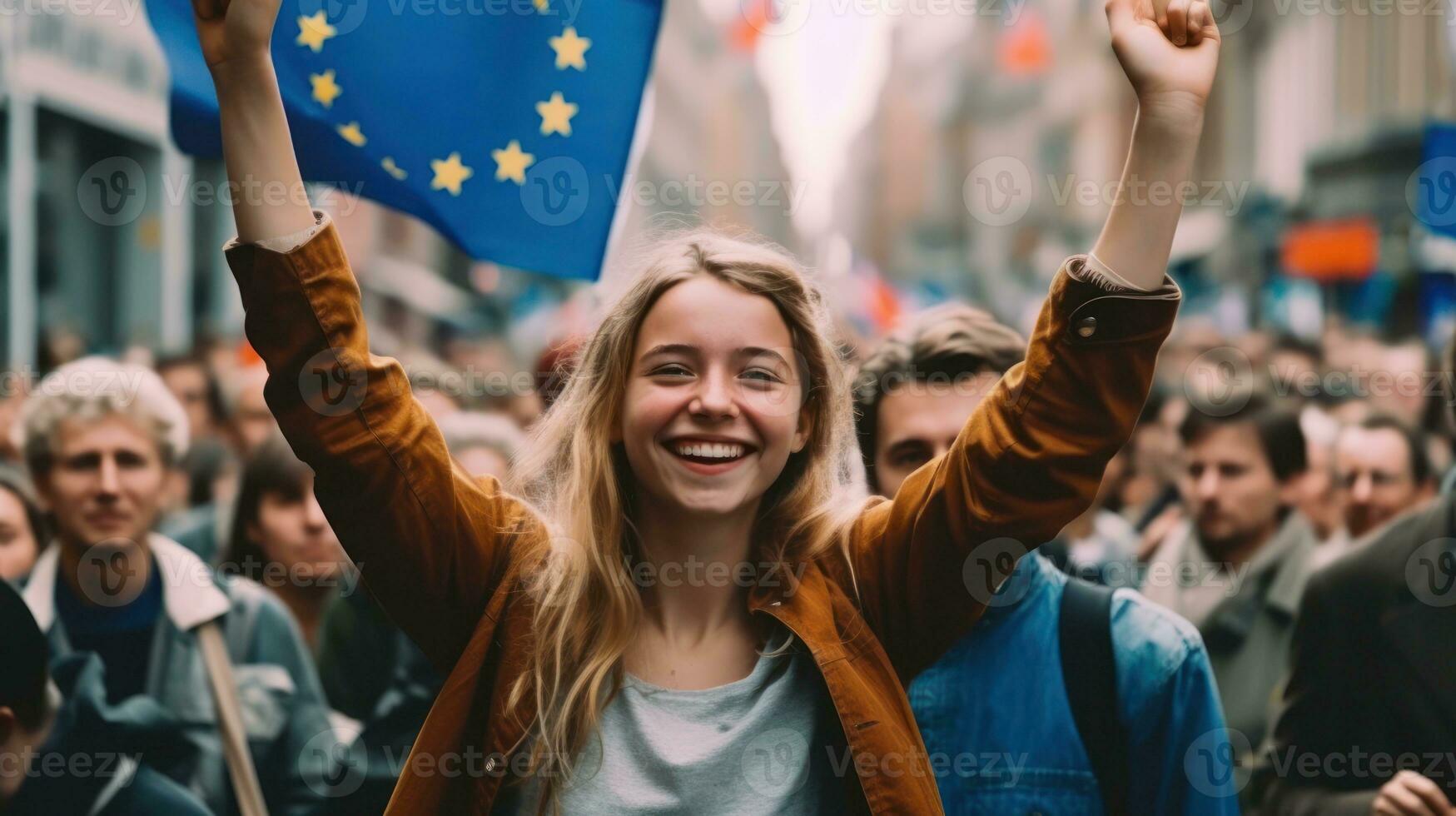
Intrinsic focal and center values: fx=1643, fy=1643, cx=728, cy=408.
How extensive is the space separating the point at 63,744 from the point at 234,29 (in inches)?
79.1

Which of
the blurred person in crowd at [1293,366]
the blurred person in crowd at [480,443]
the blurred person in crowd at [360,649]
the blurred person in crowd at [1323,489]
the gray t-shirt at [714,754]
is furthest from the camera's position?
the blurred person in crowd at [1293,366]

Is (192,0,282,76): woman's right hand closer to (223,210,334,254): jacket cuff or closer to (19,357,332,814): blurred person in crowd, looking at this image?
(223,210,334,254): jacket cuff

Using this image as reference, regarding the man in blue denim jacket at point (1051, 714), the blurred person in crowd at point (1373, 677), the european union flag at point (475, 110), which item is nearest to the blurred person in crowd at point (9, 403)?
the european union flag at point (475, 110)

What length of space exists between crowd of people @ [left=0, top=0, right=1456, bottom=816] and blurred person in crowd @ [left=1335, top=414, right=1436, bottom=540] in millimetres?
1560

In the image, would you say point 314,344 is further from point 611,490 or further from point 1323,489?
point 1323,489

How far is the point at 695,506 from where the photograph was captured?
2627mm

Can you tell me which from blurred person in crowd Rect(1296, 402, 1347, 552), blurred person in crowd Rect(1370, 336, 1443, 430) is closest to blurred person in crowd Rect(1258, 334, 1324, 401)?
blurred person in crowd Rect(1296, 402, 1347, 552)

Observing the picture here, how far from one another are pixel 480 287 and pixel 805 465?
32763mm

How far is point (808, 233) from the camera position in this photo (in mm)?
139500

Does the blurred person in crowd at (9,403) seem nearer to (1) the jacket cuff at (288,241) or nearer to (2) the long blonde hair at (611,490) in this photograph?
(2) the long blonde hair at (611,490)

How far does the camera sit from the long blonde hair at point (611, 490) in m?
2.52

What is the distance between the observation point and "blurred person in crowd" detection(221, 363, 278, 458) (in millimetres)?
7402

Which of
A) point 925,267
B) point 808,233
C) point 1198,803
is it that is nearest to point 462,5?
point 1198,803

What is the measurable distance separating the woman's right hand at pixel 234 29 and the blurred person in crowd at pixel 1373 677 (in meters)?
2.69
